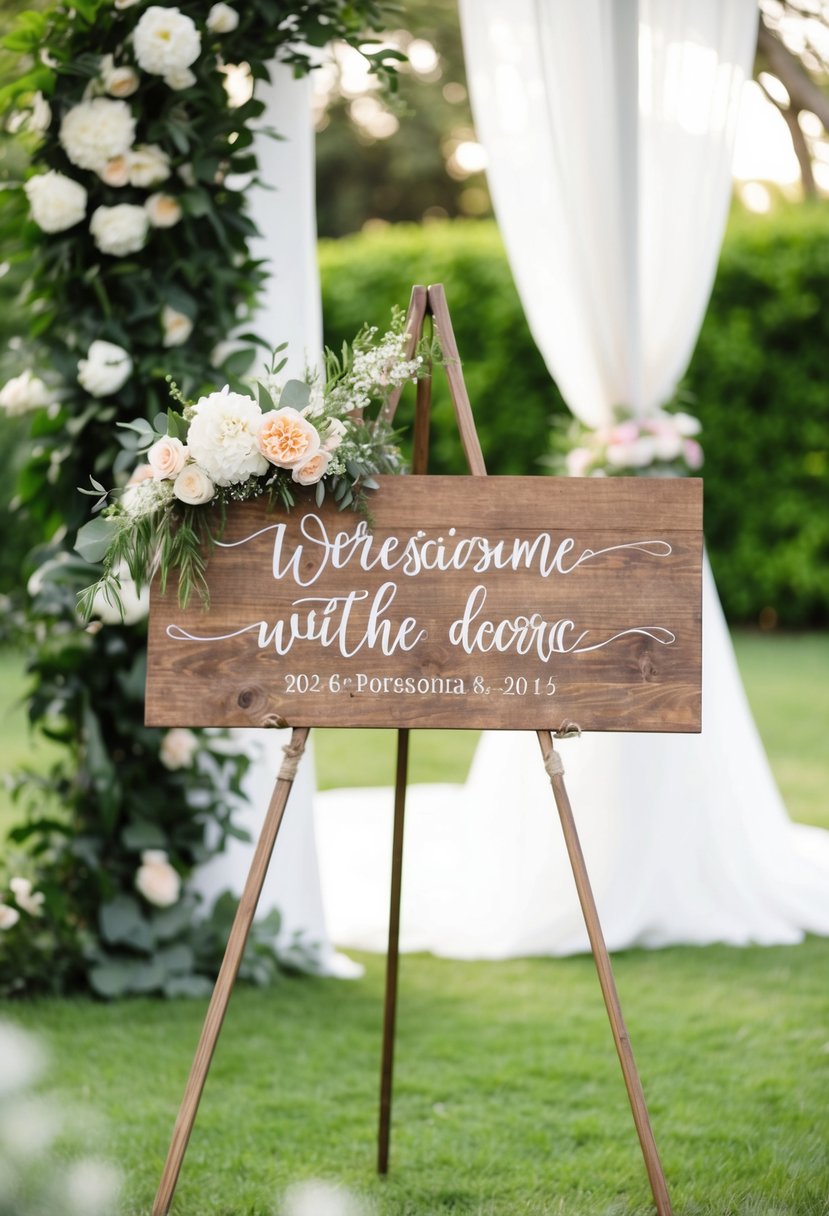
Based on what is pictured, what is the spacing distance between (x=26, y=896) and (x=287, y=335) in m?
1.34

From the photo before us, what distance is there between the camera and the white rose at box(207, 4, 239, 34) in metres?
2.34

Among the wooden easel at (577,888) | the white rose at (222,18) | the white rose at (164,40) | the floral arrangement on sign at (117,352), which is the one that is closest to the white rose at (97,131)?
the floral arrangement on sign at (117,352)

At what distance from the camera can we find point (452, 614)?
1610 mm

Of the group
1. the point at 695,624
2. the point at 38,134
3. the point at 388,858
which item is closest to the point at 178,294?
the point at 38,134

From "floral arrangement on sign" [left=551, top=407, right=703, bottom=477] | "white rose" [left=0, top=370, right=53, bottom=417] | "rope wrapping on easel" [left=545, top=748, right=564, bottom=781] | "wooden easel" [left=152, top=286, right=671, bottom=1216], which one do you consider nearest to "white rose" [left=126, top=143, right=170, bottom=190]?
"white rose" [left=0, top=370, right=53, bottom=417]

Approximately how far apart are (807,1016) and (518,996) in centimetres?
59

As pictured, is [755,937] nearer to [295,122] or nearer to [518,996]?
[518,996]

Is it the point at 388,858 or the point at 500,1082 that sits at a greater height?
the point at 500,1082

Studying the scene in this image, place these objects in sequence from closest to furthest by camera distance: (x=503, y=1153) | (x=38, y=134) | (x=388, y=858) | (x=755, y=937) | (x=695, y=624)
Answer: (x=695, y=624) → (x=503, y=1153) → (x=38, y=134) → (x=755, y=937) → (x=388, y=858)

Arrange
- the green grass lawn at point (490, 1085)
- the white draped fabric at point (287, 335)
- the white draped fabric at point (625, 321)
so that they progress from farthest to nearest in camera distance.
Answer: the white draped fabric at point (625, 321) → the white draped fabric at point (287, 335) → the green grass lawn at point (490, 1085)

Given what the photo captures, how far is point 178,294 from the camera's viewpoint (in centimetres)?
250

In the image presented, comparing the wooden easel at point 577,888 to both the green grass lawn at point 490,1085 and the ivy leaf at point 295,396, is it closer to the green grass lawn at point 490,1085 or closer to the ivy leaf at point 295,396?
the ivy leaf at point 295,396

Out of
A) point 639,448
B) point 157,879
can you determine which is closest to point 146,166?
point 639,448

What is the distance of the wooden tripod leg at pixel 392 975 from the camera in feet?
6.35
